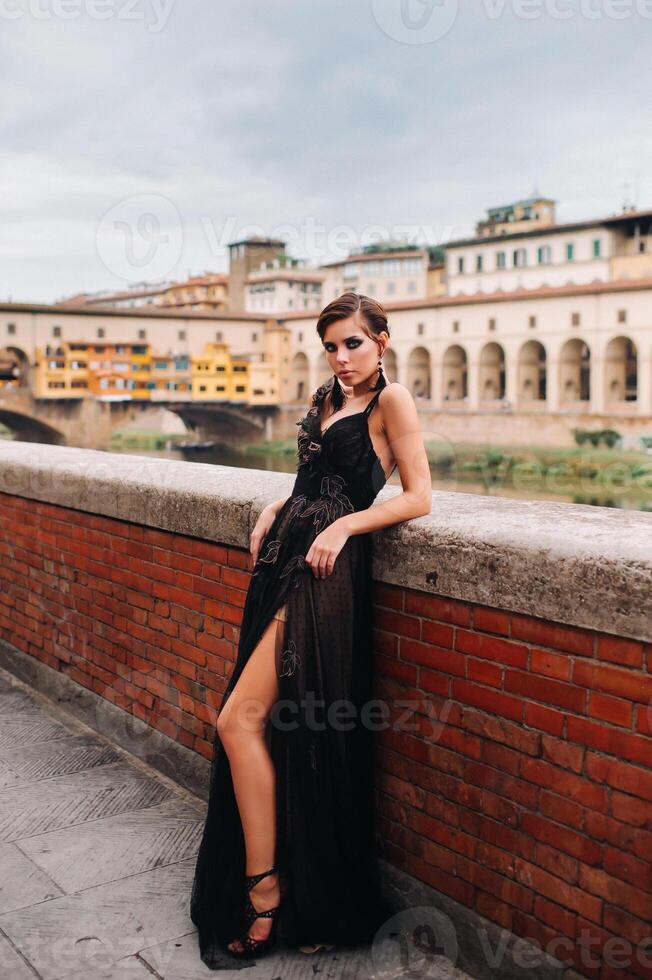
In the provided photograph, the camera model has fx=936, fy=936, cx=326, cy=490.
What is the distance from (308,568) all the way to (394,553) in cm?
23

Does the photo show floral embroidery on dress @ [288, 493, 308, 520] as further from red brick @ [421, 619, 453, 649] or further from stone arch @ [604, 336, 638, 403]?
stone arch @ [604, 336, 638, 403]

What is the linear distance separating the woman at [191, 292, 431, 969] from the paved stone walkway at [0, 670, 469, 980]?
99 mm

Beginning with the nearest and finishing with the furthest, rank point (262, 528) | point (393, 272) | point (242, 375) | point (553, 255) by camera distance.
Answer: point (262, 528)
point (242, 375)
point (553, 255)
point (393, 272)

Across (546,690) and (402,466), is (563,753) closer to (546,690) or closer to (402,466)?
(546,690)

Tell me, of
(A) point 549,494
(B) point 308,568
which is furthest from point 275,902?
(A) point 549,494

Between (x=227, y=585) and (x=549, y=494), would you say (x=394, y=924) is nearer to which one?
(x=227, y=585)

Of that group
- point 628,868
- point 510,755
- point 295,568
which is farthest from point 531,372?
point 628,868

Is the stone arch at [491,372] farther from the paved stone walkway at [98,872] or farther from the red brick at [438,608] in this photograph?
the red brick at [438,608]

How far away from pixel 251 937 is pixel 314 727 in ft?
1.69

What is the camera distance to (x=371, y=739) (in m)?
2.32

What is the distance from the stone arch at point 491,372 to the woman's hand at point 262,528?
5452 cm

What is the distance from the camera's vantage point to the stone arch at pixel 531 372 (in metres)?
54.4

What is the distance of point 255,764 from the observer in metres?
2.19

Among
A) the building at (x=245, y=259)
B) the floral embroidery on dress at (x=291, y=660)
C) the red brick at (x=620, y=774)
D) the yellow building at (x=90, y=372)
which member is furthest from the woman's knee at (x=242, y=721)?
the building at (x=245, y=259)
